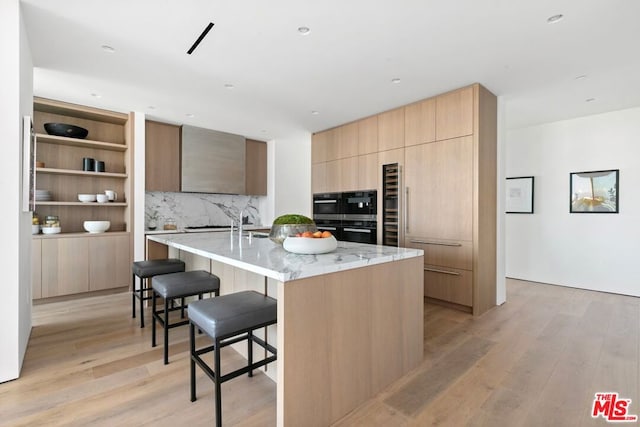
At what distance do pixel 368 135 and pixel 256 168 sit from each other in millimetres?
2326

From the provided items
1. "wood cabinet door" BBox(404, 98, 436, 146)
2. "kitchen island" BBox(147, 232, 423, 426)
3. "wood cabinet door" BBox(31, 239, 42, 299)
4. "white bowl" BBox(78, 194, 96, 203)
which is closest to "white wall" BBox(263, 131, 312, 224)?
"wood cabinet door" BBox(404, 98, 436, 146)

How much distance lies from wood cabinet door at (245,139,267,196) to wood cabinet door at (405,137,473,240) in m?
2.91

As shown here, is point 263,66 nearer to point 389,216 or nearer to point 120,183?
point 389,216

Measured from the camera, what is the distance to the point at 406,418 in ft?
5.43

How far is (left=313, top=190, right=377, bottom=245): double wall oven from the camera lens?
4.35 metres

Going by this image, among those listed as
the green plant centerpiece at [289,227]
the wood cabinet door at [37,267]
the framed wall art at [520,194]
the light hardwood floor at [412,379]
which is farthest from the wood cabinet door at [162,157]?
the framed wall art at [520,194]

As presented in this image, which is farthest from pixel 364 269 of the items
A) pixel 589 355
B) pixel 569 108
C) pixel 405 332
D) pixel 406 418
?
pixel 569 108

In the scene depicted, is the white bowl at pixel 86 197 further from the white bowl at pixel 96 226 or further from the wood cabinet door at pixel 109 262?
the wood cabinet door at pixel 109 262

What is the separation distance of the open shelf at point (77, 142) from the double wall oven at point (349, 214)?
2.99 meters

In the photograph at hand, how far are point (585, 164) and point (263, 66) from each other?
4.50m

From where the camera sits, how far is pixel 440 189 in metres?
3.57

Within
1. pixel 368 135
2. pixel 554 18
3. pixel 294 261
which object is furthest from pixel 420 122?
pixel 294 261

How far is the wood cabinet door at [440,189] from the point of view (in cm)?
334

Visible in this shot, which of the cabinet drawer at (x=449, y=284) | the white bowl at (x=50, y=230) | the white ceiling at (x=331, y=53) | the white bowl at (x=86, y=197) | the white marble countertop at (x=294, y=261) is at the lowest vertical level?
the cabinet drawer at (x=449, y=284)
